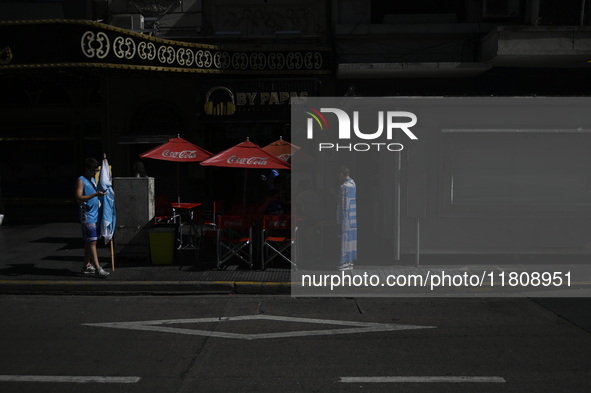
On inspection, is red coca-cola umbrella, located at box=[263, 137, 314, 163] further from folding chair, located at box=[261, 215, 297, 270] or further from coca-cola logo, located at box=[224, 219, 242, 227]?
coca-cola logo, located at box=[224, 219, 242, 227]

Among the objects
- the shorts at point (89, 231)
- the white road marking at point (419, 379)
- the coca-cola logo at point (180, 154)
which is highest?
the coca-cola logo at point (180, 154)

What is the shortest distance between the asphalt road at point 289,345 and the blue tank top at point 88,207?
1.46 meters

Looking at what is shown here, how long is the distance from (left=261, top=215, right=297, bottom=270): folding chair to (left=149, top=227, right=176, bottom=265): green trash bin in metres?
1.83

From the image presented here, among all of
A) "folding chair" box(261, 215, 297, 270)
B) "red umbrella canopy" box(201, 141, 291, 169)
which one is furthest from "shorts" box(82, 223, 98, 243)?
"folding chair" box(261, 215, 297, 270)

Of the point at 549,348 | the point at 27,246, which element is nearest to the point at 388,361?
the point at 549,348

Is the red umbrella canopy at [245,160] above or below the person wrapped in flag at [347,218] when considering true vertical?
above

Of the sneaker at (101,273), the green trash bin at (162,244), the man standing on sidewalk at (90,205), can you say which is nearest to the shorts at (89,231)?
the man standing on sidewalk at (90,205)

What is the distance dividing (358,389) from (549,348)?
2.53m

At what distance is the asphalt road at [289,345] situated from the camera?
511cm

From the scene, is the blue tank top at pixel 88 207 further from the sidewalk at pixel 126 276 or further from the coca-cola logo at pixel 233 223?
the coca-cola logo at pixel 233 223

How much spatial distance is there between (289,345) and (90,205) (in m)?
4.87

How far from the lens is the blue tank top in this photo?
30.4 feet

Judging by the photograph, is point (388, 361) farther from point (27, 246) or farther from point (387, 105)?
point (27, 246)

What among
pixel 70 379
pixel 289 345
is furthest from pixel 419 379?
pixel 70 379
